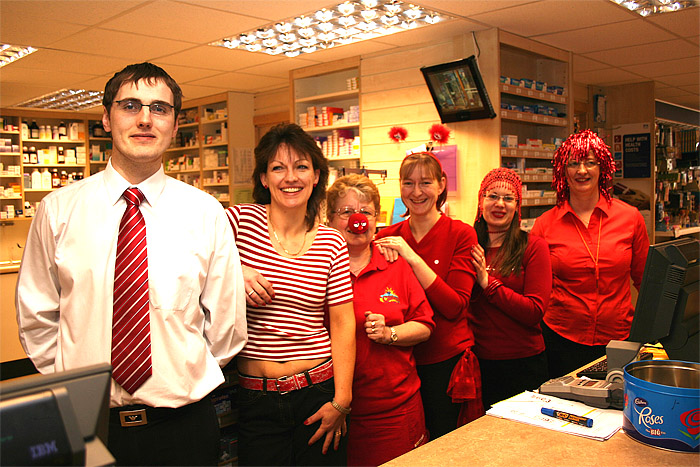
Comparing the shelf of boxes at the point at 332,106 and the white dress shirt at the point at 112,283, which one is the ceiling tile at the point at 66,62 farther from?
the white dress shirt at the point at 112,283

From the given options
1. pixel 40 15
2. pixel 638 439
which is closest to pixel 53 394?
pixel 638 439

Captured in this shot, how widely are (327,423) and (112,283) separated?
0.84 metres

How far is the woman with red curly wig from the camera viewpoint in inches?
108

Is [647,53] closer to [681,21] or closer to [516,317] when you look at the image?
[681,21]

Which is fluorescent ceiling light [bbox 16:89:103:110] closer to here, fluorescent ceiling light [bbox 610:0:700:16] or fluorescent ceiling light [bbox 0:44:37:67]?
fluorescent ceiling light [bbox 0:44:37:67]

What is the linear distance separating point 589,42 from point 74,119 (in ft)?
30.5

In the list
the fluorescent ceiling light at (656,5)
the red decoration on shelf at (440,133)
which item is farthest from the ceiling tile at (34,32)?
the fluorescent ceiling light at (656,5)

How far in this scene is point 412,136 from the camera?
567cm

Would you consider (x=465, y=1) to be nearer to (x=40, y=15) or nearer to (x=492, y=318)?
(x=492, y=318)

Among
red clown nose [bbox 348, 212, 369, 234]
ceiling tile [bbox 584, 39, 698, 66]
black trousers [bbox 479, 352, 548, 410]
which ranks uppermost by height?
ceiling tile [bbox 584, 39, 698, 66]

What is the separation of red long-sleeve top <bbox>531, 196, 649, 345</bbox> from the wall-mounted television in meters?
2.29

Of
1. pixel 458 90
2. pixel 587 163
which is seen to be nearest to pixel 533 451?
pixel 587 163

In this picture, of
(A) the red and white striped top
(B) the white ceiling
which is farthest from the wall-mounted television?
(A) the red and white striped top

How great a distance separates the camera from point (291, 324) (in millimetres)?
1844
